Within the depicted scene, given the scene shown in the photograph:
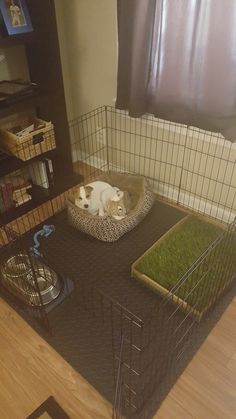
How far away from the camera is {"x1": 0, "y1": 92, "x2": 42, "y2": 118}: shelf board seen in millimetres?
1900

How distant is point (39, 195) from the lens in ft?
7.45

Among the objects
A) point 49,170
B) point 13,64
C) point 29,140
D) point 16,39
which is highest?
point 16,39

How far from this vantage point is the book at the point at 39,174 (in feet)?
7.47

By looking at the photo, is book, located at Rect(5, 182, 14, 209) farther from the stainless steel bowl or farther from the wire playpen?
the stainless steel bowl

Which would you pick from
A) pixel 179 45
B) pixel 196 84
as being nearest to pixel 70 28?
pixel 179 45

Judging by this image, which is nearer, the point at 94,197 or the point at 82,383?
the point at 82,383

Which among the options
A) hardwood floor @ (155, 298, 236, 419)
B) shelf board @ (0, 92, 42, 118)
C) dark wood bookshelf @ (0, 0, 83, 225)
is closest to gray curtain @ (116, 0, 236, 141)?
dark wood bookshelf @ (0, 0, 83, 225)

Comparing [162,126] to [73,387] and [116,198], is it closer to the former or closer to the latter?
[116,198]

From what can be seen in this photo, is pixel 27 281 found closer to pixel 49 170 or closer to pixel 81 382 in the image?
pixel 81 382

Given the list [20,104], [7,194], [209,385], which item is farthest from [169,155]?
[209,385]

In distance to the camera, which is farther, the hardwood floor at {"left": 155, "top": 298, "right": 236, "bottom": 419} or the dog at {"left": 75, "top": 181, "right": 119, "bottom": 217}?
the dog at {"left": 75, "top": 181, "right": 119, "bottom": 217}

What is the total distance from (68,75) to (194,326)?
1.96 metres

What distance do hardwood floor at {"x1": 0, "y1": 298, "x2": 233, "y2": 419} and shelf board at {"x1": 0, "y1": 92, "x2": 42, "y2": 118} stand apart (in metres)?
1.20

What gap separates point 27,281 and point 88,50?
1.60 metres
